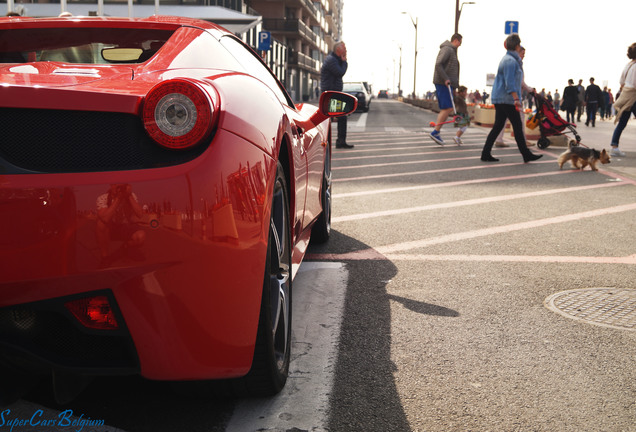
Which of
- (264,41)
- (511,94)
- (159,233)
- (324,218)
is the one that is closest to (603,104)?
(264,41)

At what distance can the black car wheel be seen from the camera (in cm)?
234

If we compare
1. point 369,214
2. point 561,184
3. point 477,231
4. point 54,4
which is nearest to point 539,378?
point 477,231

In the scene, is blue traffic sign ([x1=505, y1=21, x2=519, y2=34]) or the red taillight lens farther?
blue traffic sign ([x1=505, y1=21, x2=519, y2=34])

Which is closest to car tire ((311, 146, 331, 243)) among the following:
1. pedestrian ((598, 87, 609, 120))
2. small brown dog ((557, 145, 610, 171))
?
small brown dog ((557, 145, 610, 171))

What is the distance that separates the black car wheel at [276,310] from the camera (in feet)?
7.68

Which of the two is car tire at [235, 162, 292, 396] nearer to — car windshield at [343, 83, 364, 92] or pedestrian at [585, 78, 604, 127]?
pedestrian at [585, 78, 604, 127]

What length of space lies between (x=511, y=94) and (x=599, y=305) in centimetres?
817

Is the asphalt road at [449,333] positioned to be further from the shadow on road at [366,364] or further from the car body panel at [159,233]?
the car body panel at [159,233]

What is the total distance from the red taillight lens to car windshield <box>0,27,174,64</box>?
128 cm

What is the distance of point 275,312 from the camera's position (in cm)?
259

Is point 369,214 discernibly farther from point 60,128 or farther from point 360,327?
point 60,128

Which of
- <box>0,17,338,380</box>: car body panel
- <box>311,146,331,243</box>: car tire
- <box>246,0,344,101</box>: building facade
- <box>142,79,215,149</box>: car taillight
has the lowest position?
<box>311,146,331,243</box>: car tire

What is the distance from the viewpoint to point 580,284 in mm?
4238

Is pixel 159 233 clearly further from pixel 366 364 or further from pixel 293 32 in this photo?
pixel 293 32
